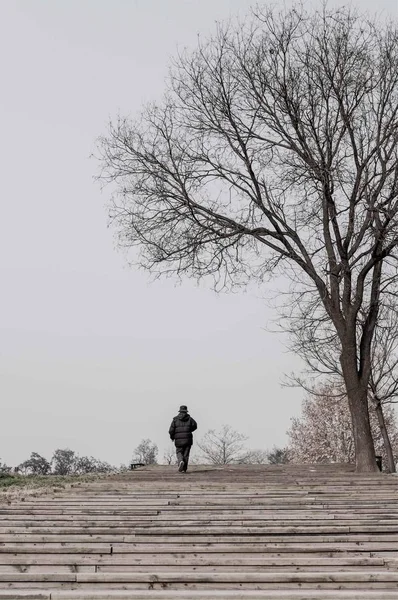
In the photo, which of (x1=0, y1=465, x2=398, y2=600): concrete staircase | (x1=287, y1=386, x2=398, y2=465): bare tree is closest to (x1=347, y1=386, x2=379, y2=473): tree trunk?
(x1=0, y1=465, x2=398, y2=600): concrete staircase

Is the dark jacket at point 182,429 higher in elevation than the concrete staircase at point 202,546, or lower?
higher

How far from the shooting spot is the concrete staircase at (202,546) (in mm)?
5852

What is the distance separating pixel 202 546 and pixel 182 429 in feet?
38.6

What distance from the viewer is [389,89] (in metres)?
19.9

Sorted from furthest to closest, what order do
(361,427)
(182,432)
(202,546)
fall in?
(361,427) < (182,432) < (202,546)

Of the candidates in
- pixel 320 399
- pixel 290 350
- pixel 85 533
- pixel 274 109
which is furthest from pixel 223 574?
pixel 320 399

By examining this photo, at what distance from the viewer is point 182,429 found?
19.0m

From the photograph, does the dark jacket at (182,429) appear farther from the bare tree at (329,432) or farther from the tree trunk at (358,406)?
the bare tree at (329,432)

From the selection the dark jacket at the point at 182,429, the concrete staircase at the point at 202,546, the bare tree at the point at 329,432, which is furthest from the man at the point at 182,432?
the bare tree at the point at 329,432

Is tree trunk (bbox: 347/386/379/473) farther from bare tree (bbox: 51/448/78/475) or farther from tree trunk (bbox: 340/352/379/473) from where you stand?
bare tree (bbox: 51/448/78/475)

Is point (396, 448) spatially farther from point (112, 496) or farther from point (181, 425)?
point (112, 496)

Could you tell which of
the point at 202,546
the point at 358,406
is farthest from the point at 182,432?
the point at 202,546

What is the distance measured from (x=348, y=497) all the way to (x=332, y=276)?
9.45 metres

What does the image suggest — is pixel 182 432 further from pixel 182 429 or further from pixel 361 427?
pixel 361 427
